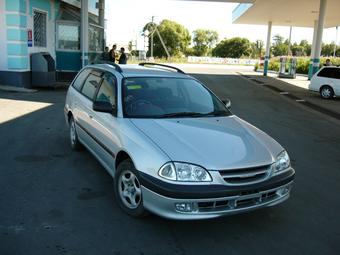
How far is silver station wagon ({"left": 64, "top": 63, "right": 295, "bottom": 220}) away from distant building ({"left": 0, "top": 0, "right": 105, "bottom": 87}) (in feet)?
33.9

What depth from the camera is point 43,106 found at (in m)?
12.2

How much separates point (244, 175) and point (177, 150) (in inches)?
27.4

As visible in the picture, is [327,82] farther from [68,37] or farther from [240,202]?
[240,202]

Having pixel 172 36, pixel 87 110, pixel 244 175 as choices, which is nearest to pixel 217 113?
pixel 244 175

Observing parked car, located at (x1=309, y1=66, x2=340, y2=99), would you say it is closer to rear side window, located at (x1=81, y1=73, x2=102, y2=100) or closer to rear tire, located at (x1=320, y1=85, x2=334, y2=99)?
rear tire, located at (x1=320, y1=85, x2=334, y2=99)

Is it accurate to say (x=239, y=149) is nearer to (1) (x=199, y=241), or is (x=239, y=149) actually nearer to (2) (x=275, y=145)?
(2) (x=275, y=145)

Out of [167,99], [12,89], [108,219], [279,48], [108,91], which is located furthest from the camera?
[279,48]

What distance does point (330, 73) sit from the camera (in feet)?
60.6

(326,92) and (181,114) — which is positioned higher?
(181,114)

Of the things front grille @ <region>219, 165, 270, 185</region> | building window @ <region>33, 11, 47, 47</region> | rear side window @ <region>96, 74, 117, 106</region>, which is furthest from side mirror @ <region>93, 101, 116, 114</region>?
building window @ <region>33, 11, 47, 47</region>

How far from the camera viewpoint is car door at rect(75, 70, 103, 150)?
586 cm

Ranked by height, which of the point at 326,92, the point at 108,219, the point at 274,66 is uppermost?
the point at 274,66

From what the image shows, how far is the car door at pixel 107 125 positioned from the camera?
191 inches

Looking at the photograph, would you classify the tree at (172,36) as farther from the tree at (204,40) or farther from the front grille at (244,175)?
the front grille at (244,175)
